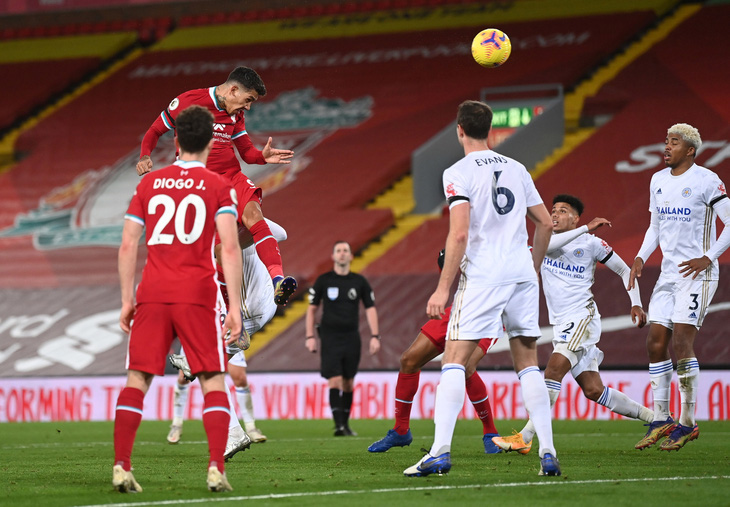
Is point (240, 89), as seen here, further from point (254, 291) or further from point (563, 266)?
point (563, 266)

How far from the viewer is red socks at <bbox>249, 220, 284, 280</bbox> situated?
8.97 m

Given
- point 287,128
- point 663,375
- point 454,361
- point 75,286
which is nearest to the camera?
point 454,361

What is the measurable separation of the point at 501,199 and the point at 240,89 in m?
2.91

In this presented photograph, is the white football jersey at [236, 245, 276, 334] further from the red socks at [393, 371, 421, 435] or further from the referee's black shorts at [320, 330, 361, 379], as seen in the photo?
the referee's black shorts at [320, 330, 361, 379]

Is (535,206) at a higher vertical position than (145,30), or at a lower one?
lower

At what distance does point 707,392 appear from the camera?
14227 millimetres

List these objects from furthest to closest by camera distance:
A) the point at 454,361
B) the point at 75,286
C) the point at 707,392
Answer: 1. the point at 75,286
2. the point at 707,392
3. the point at 454,361

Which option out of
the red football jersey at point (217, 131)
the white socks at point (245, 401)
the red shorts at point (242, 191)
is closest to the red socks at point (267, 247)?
the red shorts at point (242, 191)

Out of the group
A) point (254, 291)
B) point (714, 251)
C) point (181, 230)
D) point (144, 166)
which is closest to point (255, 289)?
point (254, 291)

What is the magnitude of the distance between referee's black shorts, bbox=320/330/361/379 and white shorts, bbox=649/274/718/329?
471cm

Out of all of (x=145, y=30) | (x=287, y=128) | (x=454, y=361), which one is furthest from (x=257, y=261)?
(x=145, y=30)

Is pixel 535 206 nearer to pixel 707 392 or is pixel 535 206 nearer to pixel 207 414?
pixel 207 414

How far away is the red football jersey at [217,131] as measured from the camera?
8609 mm

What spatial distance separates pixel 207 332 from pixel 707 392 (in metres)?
9.94
